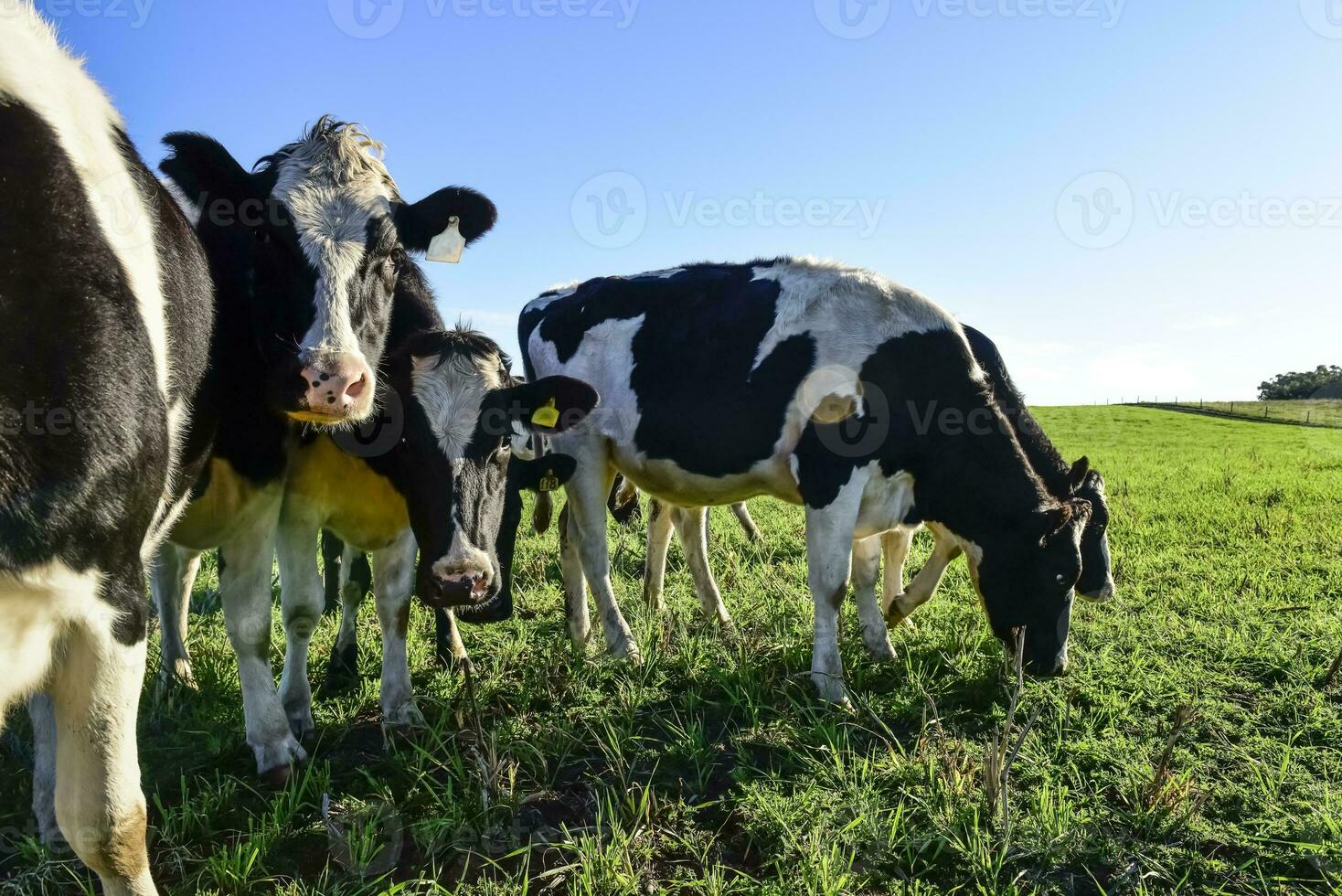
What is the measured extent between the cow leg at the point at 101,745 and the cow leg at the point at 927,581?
4520 mm

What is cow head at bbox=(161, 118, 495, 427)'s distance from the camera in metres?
3.38

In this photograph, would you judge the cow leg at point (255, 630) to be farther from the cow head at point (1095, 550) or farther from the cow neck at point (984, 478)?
the cow head at point (1095, 550)

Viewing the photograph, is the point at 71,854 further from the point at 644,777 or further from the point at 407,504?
the point at 644,777

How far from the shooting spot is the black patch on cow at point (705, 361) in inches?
214

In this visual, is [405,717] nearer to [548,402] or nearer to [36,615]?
[548,402]

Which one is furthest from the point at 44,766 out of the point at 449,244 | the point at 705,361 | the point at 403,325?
the point at 705,361

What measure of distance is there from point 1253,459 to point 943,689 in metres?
15.6

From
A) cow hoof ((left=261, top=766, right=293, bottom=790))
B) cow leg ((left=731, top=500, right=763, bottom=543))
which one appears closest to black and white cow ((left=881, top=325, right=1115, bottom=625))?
→ cow leg ((left=731, top=500, right=763, bottom=543))

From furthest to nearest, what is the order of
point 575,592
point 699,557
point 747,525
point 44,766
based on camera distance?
point 747,525 → point 699,557 → point 575,592 → point 44,766

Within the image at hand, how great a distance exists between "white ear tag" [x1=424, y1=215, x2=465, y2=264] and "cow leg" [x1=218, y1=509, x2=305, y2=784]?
1.46 m

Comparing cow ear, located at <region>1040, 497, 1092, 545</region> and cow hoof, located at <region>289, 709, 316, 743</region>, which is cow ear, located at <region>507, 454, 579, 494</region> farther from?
cow ear, located at <region>1040, 497, 1092, 545</region>

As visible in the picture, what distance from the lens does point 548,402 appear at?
4.60 metres

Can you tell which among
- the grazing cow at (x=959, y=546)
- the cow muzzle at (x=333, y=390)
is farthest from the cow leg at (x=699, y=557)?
the cow muzzle at (x=333, y=390)

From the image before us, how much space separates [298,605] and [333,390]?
1626mm
